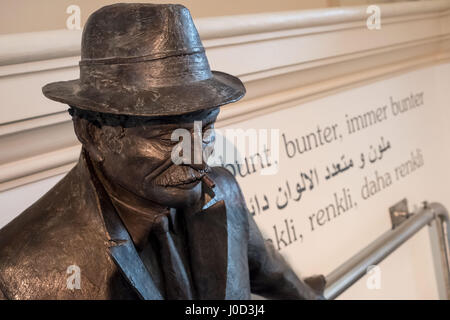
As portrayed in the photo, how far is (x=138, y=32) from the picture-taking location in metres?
0.60

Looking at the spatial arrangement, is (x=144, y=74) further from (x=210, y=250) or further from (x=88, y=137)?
(x=210, y=250)

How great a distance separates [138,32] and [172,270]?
32cm

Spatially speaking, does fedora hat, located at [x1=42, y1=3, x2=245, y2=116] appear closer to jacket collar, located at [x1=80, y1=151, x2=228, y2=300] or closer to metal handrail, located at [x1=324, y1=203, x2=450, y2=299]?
jacket collar, located at [x1=80, y1=151, x2=228, y2=300]

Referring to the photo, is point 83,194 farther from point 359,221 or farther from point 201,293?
point 359,221

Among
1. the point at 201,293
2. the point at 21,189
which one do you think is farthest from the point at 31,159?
the point at 201,293

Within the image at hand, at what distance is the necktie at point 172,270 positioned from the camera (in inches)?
29.5

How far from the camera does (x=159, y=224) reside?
2.35ft

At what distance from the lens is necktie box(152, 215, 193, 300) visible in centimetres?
75

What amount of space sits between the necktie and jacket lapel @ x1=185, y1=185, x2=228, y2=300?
3cm

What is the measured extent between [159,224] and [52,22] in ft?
1.97
